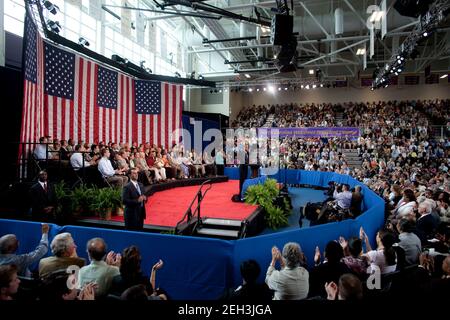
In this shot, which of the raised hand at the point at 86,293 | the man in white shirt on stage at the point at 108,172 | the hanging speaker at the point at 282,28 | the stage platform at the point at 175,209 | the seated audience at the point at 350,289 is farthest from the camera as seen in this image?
the man in white shirt on stage at the point at 108,172

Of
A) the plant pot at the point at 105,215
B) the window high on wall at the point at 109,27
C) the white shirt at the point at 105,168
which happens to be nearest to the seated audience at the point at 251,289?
the plant pot at the point at 105,215

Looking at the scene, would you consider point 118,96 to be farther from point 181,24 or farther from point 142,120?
point 181,24

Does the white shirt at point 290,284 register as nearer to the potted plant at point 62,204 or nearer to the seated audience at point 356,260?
the seated audience at point 356,260

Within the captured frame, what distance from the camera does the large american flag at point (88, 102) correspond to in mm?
7225

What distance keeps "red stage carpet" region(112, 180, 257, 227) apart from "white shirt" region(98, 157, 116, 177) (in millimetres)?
1301

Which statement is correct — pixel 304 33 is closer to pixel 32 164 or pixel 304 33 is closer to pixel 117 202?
pixel 117 202

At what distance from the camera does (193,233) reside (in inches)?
226

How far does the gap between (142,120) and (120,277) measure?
1128 centimetres

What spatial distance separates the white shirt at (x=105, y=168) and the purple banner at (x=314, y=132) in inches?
525

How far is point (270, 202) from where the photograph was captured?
7617 mm

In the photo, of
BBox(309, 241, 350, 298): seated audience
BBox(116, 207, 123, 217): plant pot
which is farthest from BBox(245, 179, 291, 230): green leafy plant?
BBox(309, 241, 350, 298): seated audience

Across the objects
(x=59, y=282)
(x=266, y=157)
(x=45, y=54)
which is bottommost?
(x=59, y=282)

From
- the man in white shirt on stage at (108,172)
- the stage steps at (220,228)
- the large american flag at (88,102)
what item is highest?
the large american flag at (88,102)
